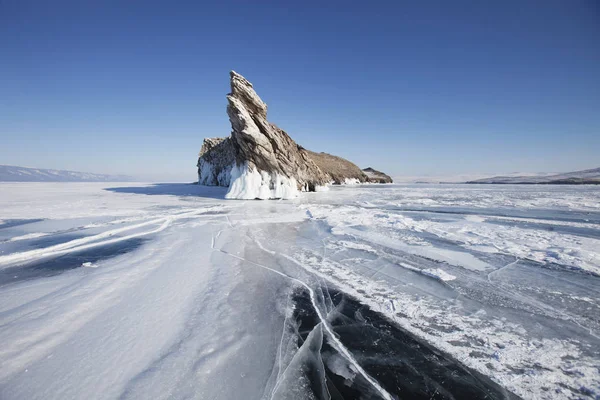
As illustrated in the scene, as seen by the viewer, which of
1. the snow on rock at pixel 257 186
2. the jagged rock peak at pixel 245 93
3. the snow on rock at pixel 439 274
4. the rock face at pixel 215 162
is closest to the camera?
the snow on rock at pixel 439 274

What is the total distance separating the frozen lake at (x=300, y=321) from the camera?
6.77ft

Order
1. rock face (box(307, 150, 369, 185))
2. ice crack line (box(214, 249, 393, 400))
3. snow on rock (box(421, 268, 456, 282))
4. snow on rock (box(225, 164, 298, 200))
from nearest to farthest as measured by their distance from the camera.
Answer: ice crack line (box(214, 249, 393, 400)) < snow on rock (box(421, 268, 456, 282)) < snow on rock (box(225, 164, 298, 200)) < rock face (box(307, 150, 369, 185))

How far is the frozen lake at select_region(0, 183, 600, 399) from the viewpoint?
6.77ft

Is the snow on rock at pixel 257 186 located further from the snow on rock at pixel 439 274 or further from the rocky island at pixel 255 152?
Answer: the snow on rock at pixel 439 274

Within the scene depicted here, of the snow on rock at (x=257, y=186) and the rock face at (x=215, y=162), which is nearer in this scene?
the snow on rock at (x=257, y=186)

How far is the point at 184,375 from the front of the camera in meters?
2.12

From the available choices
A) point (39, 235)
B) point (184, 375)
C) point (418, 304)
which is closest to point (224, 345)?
point (184, 375)

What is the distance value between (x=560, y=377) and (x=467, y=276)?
92.7 inches

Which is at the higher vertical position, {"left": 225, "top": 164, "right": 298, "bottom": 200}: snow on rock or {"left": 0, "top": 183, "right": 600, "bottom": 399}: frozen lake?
{"left": 225, "top": 164, "right": 298, "bottom": 200}: snow on rock

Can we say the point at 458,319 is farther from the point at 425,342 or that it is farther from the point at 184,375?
the point at 184,375

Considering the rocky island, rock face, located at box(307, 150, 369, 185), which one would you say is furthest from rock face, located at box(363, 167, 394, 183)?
the rocky island

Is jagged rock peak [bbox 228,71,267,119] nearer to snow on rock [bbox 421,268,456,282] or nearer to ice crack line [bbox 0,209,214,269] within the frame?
ice crack line [bbox 0,209,214,269]

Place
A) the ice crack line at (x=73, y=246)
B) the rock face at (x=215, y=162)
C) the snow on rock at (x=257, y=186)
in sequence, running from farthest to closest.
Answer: the rock face at (x=215, y=162)
the snow on rock at (x=257, y=186)
the ice crack line at (x=73, y=246)

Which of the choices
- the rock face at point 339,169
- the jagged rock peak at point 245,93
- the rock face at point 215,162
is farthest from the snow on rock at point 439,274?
the rock face at point 339,169
